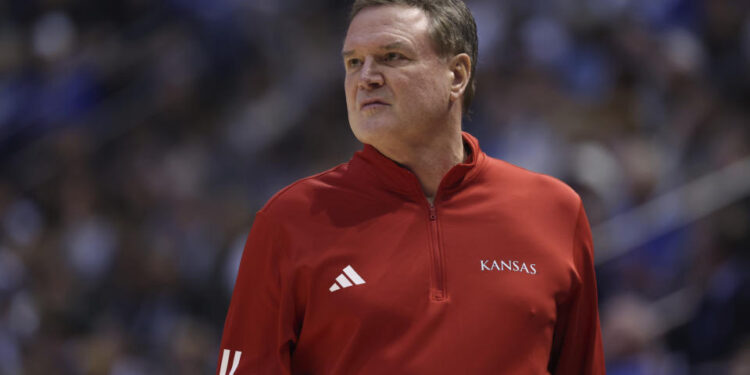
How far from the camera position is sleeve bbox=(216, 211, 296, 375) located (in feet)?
7.77

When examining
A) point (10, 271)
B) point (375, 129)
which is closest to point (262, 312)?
point (375, 129)

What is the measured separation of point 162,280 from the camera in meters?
7.18

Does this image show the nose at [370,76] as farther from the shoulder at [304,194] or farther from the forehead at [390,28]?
the shoulder at [304,194]

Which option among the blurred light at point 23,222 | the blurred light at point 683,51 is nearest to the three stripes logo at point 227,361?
the blurred light at point 683,51

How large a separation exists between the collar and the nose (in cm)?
17

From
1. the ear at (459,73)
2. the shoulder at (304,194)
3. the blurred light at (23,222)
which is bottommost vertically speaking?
the blurred light at (23,222)

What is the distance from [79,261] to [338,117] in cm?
232

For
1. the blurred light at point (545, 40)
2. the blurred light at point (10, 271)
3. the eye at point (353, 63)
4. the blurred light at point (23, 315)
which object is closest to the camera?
the eye at point (353, 63)

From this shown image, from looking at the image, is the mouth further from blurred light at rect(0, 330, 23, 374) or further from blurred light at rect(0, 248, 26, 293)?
blurred light at rect(0, 248, 26, 293)

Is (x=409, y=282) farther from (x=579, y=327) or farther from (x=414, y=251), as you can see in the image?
(x=579, y=327)

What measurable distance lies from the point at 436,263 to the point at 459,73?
55 cm

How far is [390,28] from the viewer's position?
250 cm

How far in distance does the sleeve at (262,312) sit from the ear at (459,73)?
61 cm

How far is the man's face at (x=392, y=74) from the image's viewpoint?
2500 mm
